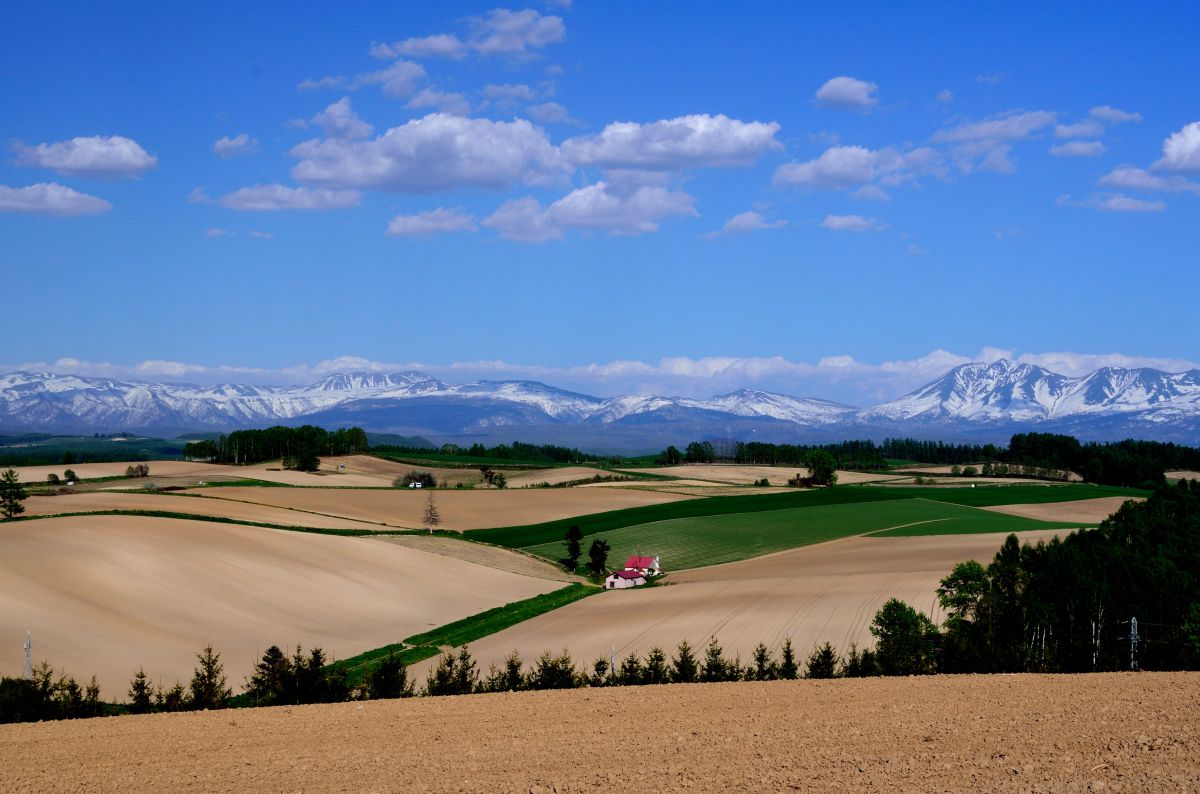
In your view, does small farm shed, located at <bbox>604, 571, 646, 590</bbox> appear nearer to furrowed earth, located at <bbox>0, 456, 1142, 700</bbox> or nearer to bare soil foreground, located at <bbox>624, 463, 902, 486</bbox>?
furrowed earth, located at <bbox>0, 456, 1142, 700</bbox>

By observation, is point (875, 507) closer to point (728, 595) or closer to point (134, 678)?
point (728, 595)

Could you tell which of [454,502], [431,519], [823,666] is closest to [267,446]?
[454,502]

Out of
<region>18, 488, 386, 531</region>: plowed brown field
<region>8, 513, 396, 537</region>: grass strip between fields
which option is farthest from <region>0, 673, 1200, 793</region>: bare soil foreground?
<region>18, 488, 386, 531</region>: plowed brown field

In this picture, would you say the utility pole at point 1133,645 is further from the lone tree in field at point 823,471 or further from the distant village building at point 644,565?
the lone tree in field at point 823,471

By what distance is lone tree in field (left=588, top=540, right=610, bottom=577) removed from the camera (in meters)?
77.6

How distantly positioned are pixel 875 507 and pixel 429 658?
70003 mm

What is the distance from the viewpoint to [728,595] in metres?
56.1

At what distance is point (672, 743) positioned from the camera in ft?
67.6

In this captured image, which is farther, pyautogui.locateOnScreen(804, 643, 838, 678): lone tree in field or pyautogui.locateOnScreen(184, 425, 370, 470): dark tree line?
pyautogui.locateOnScreen(184, 425, 370, 470): dark tree line

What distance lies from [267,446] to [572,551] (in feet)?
390

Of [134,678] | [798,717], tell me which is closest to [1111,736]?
[798,717]

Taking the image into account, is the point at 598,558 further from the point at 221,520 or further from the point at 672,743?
the point at 672,743

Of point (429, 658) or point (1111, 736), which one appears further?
point (429, 658)

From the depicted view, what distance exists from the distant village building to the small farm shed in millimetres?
1083
